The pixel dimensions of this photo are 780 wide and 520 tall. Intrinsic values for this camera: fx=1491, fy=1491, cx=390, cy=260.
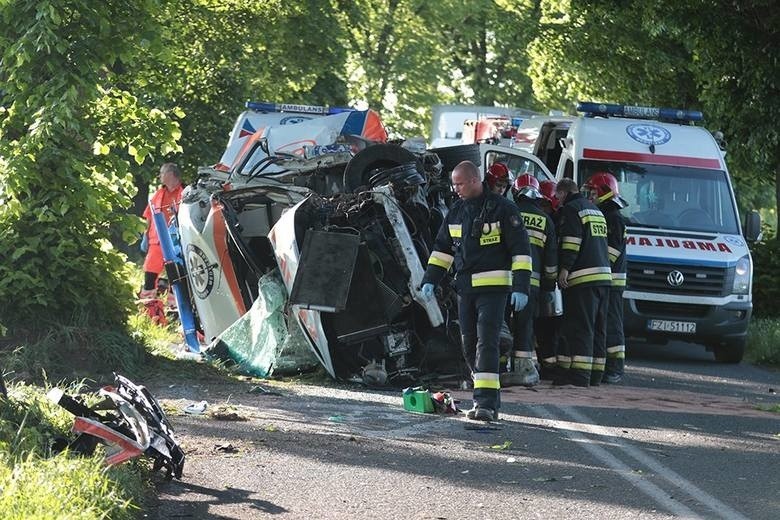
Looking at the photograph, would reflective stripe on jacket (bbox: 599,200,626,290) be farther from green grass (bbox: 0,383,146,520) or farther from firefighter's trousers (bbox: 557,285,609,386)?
green grass (bbox: 0,383,146,520)

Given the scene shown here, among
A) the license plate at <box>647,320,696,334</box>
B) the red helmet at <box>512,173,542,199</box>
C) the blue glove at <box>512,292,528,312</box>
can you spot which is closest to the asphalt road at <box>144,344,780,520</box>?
the blue glove at <box>512,292,528,312</box>

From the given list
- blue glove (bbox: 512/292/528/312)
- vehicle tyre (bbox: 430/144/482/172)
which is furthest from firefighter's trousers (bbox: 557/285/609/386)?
vehicle tyre (bbox: 430/144/482/172)

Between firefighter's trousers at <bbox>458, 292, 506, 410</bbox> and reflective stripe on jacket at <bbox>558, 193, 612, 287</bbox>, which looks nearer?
firefighter's trousers at <bbox>458, 292, 506, 410</bbox>

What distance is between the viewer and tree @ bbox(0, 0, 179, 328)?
1183cm

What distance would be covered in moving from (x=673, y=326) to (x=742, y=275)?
98 cm

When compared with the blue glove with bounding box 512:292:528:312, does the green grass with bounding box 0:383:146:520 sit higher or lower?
lower

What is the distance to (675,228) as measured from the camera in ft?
56.8

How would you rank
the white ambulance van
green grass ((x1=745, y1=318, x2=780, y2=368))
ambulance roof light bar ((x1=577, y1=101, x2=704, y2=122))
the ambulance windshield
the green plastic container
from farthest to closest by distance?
ambulance roof light bar ((x1=577, y1=101, x2=704, y2=122)) → green grass ((x1=745, y1=318, x2=780, y2=368)) → the ambulance windshield → the white ambulance van → the green plastic container

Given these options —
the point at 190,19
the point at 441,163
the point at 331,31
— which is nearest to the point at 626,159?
the point at 441,163

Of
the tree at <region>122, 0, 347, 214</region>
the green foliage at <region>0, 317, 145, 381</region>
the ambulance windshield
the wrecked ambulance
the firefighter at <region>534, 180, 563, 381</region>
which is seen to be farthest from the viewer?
the tree at <region>122, 0, 347, 214</region>

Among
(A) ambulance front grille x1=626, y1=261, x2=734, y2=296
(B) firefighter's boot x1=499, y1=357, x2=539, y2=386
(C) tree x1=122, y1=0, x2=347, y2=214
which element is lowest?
(B) firefighter's boot x1=499, y1=357, x2=539, y2=386

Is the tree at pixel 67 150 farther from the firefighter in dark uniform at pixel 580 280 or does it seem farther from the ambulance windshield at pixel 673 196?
the ambulance windshield at pixel 673 196

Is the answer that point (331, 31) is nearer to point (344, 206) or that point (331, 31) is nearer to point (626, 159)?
point (626, 159)

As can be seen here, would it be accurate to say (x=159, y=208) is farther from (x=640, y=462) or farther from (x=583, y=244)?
(x=640, y=462)
